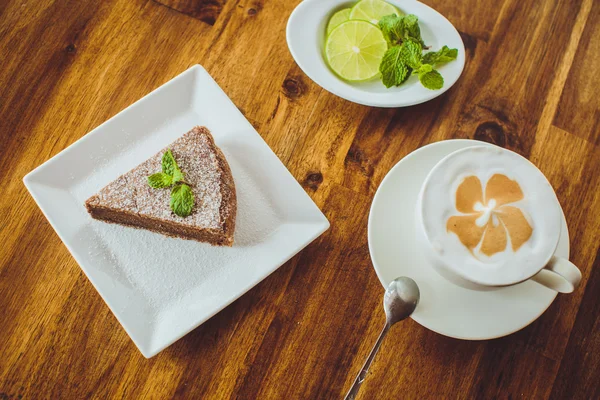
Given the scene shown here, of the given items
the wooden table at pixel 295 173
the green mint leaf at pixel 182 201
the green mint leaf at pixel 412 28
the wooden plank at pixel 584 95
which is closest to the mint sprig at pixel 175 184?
the green mint leaf at pixel 182 201

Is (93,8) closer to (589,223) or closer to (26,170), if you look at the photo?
(26,170)

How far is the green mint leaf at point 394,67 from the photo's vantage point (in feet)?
4.88

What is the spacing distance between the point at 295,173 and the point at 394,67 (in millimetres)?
467

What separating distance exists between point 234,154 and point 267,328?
547 millimetres

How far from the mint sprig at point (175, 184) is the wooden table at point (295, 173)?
31 cm

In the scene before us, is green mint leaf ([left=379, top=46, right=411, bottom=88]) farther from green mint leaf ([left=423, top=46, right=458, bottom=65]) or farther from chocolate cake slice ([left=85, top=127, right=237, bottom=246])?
chocolate cake slice ([left=85, top=127, right=237, bottom=246])

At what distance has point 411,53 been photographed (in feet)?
4.83

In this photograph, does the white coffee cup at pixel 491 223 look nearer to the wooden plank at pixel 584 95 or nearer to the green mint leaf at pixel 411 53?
→ the green mint leaf at pixel 411 53

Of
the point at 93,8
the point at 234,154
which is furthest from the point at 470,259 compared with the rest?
the point at 93,8

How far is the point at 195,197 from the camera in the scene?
1.42 meters

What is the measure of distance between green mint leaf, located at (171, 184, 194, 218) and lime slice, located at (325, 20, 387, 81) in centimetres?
63

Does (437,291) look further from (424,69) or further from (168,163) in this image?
(168,163)

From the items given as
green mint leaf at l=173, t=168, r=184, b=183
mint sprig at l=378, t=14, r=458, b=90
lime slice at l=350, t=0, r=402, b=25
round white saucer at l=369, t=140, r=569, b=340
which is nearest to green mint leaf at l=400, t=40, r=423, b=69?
mint sprig at l=378, t=14, r=458, b=90

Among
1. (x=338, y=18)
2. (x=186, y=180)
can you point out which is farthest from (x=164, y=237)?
(x=338, y=18)
